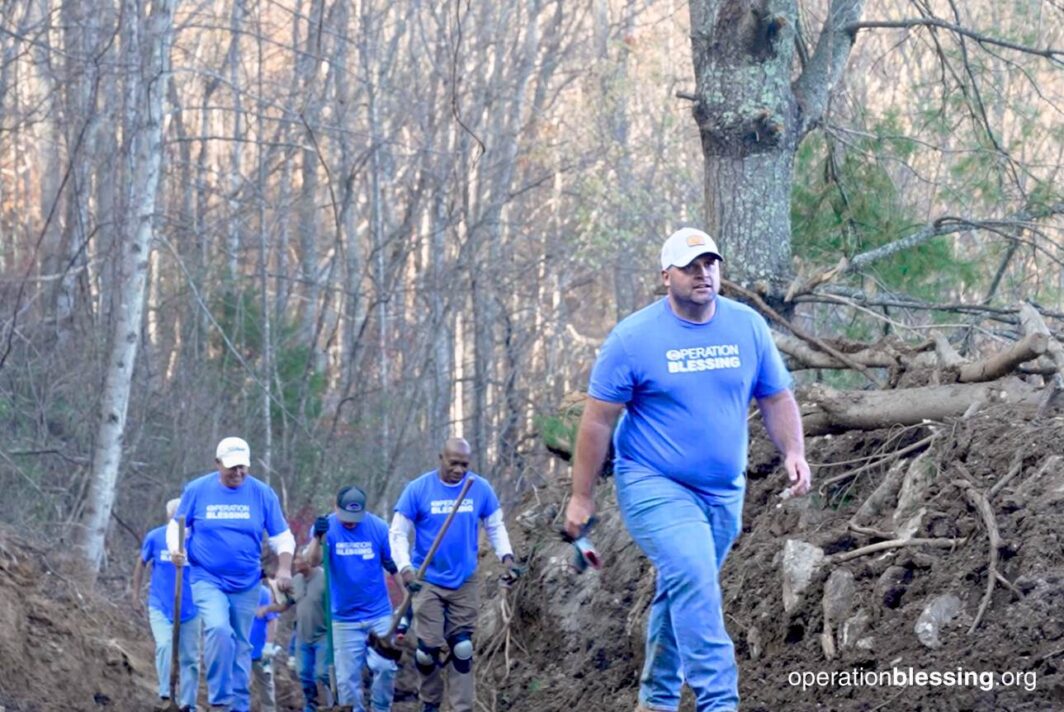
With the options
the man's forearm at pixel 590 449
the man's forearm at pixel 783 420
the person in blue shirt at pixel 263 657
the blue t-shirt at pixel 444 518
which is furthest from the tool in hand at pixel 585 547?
the person in blue shirt at pixel 263 657

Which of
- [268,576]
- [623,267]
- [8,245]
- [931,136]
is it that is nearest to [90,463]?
[268,576]

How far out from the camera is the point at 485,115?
1255 inches

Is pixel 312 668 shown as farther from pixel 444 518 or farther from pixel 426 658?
pixel 444 518

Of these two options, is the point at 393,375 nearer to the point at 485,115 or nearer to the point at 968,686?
the point at 485,115

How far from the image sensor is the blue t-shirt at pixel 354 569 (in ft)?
41.8

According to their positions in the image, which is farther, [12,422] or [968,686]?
[12,422]

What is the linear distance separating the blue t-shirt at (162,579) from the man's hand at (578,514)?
21.6 ft

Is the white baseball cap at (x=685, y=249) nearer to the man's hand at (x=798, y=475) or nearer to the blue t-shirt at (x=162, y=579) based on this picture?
the man's hand at (x=798, y=475)

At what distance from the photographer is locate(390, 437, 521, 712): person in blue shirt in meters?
11.4

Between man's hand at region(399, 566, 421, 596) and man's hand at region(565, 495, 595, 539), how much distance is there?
4552mm

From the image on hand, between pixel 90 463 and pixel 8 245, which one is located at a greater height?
pixel 8 245

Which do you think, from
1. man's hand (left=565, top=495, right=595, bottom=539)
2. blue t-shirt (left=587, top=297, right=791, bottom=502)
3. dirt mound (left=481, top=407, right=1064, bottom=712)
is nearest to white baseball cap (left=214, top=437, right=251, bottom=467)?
dirt mound (left=481, top=407, right=1064, bottom=712)

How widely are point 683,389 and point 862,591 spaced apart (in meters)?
2.00

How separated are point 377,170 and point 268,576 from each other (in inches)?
A: 493
